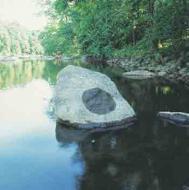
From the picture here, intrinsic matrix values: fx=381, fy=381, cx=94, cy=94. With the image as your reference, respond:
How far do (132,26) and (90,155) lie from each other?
97.7ft

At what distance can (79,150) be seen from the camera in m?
8.85

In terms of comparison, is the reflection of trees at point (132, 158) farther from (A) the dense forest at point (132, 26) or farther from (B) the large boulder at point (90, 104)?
(A) the dense forest at point (132, 26)

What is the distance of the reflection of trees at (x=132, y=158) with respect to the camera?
22.8 feet

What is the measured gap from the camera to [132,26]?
36906 mm

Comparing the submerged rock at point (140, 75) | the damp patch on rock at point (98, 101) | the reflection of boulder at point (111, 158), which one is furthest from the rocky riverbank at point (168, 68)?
the reflection of boulder at point (111, 158)

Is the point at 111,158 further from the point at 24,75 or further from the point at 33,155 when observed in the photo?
the point at 24,75

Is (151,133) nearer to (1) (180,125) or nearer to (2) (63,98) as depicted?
(1) (180,125)

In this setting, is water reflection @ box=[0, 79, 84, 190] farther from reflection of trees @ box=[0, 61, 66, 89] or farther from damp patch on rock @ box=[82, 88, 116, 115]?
reflection of trees @ box=[0, 61, 66, 89]

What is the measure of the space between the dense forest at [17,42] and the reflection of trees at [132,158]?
405ft

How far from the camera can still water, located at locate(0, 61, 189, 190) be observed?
701 centimetres

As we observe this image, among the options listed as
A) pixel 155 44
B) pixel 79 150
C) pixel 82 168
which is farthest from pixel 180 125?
pixel 155 44

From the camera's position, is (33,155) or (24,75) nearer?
(33,155)

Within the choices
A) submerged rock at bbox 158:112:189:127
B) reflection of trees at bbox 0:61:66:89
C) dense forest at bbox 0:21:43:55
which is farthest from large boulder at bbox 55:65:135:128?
dense forest at bbox 0:21:43:55

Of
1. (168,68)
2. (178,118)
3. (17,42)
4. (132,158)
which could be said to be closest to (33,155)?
(132,158)
